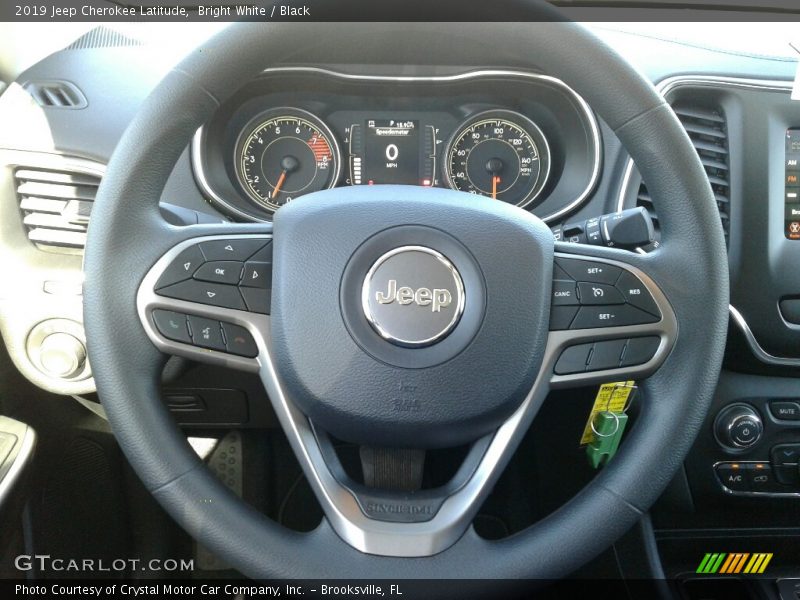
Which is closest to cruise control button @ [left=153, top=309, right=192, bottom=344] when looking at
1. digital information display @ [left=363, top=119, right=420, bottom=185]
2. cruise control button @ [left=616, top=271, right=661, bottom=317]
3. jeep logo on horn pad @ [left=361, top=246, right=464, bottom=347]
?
jeep logo on horn pad @ [left=361, top=246, right=464, bottom=347]

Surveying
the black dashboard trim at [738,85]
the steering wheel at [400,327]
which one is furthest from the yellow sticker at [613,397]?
the black dashboard trim at [738,85]

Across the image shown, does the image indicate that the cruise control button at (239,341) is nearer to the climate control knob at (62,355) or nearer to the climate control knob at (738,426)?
the climate control knob at (62,355)

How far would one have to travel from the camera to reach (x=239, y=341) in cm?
109

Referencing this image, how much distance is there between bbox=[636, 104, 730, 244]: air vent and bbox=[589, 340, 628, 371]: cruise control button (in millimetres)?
622

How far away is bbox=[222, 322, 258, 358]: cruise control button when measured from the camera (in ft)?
3.56

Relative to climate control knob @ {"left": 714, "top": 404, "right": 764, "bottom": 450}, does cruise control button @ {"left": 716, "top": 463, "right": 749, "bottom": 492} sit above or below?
below

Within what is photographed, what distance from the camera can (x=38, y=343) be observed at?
4.97ft

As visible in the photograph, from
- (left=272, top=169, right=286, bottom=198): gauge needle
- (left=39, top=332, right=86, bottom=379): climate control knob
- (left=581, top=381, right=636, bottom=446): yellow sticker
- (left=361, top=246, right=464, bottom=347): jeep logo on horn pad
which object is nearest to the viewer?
(left=361, top=246, right=464, bottom=347): jeep logo on horn pad

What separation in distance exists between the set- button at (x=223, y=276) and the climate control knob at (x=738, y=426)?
1.08 m

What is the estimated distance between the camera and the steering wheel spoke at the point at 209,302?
1069mm

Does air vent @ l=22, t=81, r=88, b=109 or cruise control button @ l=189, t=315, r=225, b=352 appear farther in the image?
air vent @ l=22, t=81, r=88, b=109

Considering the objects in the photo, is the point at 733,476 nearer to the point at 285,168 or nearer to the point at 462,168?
the point at 462,168

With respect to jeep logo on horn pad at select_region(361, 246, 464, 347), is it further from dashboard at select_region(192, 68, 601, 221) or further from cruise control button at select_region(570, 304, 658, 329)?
dashboard at select_region(192, 68, 601, 221)

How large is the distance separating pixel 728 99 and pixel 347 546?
1.19 meters
